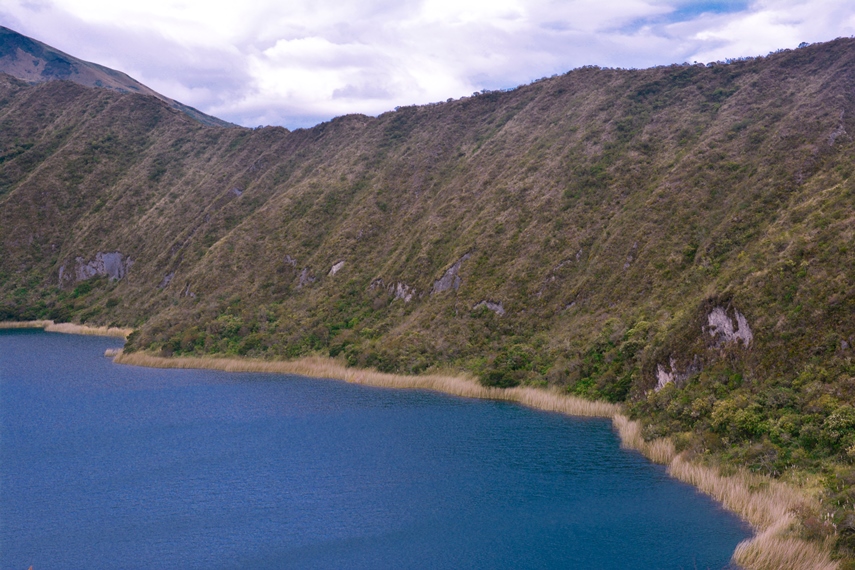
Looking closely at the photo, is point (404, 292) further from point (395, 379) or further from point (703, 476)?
point (703, 476)

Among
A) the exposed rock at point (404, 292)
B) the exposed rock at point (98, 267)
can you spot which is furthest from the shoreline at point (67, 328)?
the exposed rock at point (404, 292)

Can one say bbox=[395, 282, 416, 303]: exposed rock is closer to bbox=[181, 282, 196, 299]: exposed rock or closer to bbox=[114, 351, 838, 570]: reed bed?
bbox=[114, 351, 838, 570]: reed bed

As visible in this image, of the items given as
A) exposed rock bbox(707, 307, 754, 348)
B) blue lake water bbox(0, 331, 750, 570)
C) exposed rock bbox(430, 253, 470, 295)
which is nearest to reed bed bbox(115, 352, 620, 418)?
blue lake water bbox(0, 331, 750, 570)

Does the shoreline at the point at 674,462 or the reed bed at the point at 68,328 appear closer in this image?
the shoreline at the point at 674,462

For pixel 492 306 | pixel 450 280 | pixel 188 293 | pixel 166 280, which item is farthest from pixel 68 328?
pixel 492 306

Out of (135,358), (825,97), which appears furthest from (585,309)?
(135,358)

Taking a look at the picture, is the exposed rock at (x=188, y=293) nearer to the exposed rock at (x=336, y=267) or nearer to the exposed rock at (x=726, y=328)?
the exposed rock at (x=336, y=267)

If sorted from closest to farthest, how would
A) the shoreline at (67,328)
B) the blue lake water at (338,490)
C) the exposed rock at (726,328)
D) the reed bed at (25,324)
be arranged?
1. the blue lake water at (338,490)
2. the exposed rock at (726,328)
3. the shoreline at (67,328)
4. the reed bed at (25,324)

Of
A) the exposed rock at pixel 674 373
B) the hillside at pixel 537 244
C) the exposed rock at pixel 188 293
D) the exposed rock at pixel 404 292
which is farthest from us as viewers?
the exposed rock at pixel 188 293
